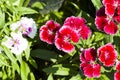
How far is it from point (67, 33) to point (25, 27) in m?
0.49

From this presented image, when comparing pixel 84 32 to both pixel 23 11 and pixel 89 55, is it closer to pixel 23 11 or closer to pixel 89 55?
pixel 89 55

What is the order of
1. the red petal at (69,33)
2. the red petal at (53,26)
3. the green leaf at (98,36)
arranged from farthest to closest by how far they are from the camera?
the green leaf at (98,36), the red petal at (53,26), the red petal at (69,33)

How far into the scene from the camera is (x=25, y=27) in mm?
3430

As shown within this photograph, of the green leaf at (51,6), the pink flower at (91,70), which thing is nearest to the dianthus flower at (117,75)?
the pink flower at (91,70)

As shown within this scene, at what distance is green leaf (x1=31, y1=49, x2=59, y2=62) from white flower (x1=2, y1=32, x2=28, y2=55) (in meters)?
0.31

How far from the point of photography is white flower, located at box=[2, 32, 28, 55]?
3.34m

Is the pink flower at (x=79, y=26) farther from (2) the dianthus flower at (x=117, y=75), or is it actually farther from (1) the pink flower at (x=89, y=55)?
(2) the dianthus flower at (x=117, y=75)

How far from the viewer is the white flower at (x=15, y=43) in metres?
3.34

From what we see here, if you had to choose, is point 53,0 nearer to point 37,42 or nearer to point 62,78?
point 37,42

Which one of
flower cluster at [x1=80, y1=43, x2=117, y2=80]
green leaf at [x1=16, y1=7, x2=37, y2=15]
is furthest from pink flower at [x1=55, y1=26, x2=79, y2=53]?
Result: green leaf at [x1=16, y1=7, x2=37, y2=15]

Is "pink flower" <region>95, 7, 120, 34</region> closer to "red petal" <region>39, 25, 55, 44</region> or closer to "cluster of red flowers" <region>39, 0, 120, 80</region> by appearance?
"cluster of red flowers" <region>39, 0, 120, 80</region>

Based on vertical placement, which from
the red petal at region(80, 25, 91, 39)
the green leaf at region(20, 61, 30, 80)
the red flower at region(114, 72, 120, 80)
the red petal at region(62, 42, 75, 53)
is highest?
the red petal at region(80, 25, 91, 39)

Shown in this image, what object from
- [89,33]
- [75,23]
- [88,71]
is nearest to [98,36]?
[89,33]

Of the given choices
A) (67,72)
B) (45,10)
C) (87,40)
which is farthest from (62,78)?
(45,10)
